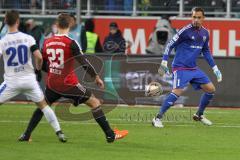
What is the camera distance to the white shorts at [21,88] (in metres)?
12.3

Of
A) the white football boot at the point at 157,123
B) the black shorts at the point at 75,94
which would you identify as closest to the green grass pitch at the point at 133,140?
the white football boot at the point at 157,123

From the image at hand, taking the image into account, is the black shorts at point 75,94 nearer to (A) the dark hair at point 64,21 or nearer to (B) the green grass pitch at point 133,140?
(B) the green grass pitch at point 133,140

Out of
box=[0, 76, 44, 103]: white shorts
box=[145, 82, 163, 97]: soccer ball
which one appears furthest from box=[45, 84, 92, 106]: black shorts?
box=[145, 82, 163, 97]: soccer ball

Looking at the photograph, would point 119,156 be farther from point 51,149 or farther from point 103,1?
point 103,1

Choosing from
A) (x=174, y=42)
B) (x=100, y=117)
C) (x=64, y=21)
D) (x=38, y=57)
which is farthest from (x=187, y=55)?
(x=38, y=57)

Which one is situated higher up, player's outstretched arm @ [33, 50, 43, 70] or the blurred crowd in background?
player's outstretched arm @ [33, 50, 43, 70]

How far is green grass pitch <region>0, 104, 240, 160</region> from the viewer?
37.8 ft

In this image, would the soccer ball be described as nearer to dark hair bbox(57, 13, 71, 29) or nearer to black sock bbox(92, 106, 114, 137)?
black sock bbox(92, 106, 114, 137)

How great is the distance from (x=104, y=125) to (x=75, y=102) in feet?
2.09

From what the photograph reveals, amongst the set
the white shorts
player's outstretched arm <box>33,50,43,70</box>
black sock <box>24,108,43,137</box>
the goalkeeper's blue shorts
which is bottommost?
black sock <box>24,108,43,137</box>

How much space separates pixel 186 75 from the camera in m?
15.8

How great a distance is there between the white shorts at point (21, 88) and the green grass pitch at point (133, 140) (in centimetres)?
75

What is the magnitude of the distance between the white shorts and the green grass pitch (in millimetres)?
754

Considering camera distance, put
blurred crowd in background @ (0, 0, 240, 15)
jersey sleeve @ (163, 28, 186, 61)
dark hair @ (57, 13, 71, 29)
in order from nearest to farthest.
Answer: dark hair @ (57, 13, 71, 29), jersey sleeve @ (163, 28, 186, 61), blurred crowd in background @ (0, 0, 240, 15)
